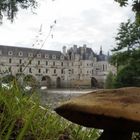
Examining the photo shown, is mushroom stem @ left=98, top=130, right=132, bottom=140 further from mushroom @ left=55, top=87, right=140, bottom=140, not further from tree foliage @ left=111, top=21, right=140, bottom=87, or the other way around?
tree foliage @ left=111, top=21, right=140, bottom=87

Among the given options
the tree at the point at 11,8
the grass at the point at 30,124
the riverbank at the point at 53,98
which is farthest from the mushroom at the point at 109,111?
the tree at the point at 11,8

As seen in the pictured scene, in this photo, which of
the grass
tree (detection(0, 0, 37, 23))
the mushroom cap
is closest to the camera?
the mushroom cap

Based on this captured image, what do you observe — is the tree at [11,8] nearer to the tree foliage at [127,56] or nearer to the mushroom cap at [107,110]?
the mushroom cap at [107,110]

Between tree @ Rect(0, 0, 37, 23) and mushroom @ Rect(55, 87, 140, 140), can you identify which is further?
tree @ Rect(0, 0, 37, 23)

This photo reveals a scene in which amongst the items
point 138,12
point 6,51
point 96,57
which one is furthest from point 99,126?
point 96,57

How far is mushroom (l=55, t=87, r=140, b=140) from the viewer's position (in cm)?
166

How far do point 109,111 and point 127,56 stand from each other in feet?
153

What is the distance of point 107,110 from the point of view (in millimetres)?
1671

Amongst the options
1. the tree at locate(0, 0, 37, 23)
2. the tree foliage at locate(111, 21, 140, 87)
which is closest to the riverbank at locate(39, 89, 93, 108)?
the tree at locate(0, 0, 37, 23)

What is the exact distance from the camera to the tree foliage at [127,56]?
4803 cm

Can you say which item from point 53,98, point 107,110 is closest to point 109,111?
point 107,110

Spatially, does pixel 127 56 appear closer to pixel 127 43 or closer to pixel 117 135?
pixel 127 43

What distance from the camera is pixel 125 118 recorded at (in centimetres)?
163

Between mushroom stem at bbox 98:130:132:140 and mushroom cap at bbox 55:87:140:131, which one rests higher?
mushroom cap at bbox 55:87:140:131
